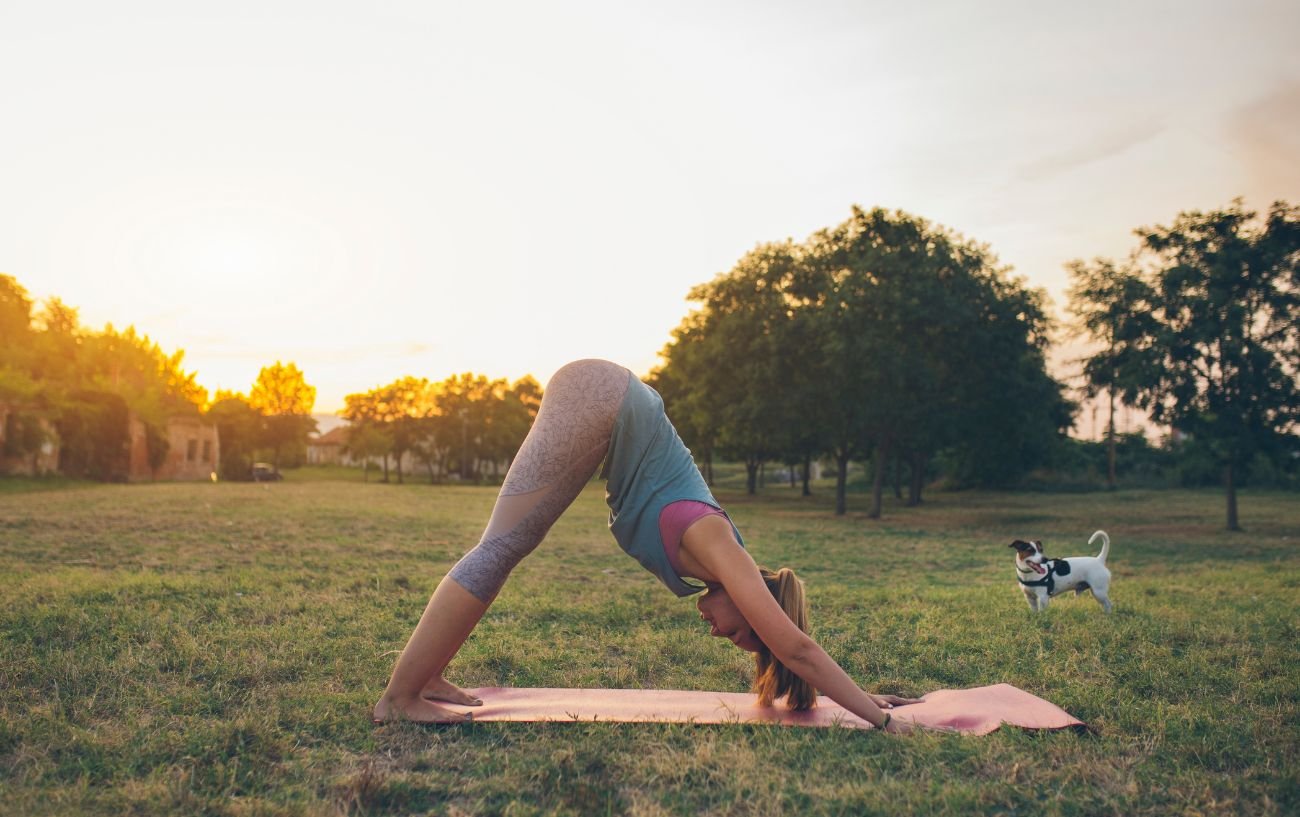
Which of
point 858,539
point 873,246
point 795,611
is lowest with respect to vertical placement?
point 858,539

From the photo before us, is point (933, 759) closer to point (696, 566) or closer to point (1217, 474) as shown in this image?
point (696, 566)

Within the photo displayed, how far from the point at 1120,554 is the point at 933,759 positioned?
46.6 ft

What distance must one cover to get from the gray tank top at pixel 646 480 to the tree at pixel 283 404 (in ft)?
200

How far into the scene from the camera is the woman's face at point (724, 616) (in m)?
3.41

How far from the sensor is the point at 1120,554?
15.0 meters

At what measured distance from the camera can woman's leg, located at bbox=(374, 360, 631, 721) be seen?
11.3ft

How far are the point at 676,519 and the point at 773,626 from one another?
58cm

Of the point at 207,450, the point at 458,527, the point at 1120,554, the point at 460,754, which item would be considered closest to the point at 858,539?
the point at 1120,554

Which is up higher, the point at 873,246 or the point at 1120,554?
the point at 873,246

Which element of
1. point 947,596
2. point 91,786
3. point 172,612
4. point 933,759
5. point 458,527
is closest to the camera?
point 91,786

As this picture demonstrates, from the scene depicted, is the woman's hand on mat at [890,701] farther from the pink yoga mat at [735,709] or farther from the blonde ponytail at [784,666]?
the blonde ponytail at [784,666]

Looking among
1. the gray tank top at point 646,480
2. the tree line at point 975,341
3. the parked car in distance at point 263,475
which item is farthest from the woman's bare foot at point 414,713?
the parked car in distance at point 263,475

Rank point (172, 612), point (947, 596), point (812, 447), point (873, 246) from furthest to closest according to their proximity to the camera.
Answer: point (812, 447) < point (873, 246) < point (947, 596) < point (172, 612)

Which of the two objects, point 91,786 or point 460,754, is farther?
point 460,754
